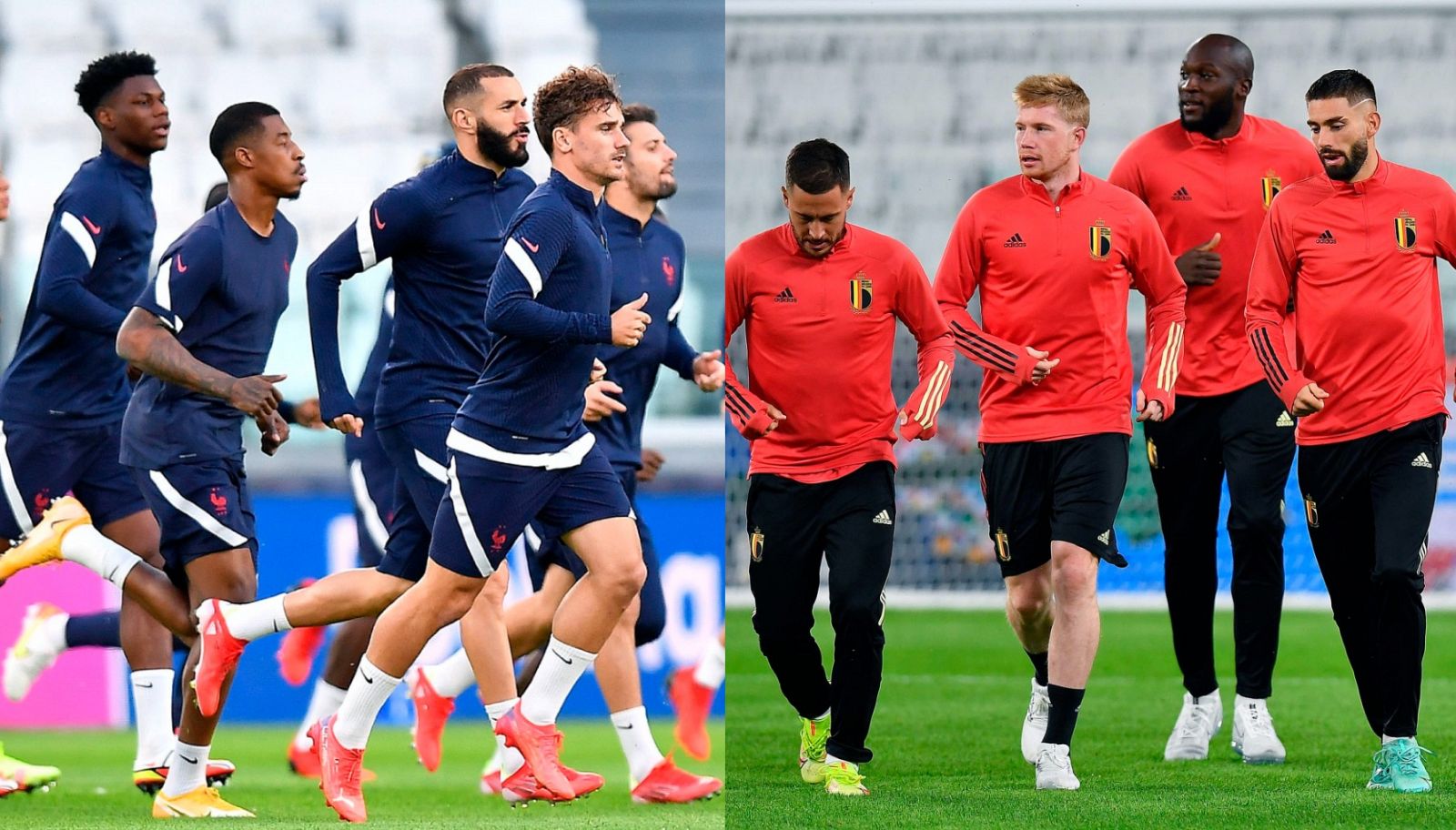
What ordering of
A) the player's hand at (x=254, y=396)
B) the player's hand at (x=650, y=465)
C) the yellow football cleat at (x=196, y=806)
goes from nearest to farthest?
the player's hand at (x=254, y=396) < the yellow football cleat at (x=196, y=806) < the player's hand at (x=650, y=465)

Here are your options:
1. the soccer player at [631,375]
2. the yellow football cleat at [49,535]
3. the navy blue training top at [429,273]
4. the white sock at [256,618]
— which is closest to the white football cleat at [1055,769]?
the soccer player at [631,375]

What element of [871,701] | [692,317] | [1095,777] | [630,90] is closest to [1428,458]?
[1095,777]

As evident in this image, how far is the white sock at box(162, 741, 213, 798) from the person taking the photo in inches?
233

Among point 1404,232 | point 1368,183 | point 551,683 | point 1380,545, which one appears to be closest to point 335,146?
point 551,683

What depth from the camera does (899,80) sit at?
1656 cm

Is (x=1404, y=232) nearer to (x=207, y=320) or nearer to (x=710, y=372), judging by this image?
(x=710, y=372)

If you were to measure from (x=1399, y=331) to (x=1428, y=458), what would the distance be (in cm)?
38

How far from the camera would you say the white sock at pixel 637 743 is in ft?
21.4

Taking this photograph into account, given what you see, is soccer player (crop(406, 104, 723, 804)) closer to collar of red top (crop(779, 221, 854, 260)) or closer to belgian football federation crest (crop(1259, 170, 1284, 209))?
collar of red top (crop(779, 221, 854, 260))

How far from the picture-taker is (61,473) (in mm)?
6973

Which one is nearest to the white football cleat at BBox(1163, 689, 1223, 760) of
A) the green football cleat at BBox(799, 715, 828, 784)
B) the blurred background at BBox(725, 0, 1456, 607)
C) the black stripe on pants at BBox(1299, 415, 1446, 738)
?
the black stripe on pants at BBox(1299, 415, 1446, 738)

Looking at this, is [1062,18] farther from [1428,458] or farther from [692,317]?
[1428,458]

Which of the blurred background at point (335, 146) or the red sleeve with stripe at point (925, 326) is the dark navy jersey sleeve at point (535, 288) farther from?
the blurred background at point (335, 146)

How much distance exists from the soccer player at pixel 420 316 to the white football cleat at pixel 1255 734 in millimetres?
2769
